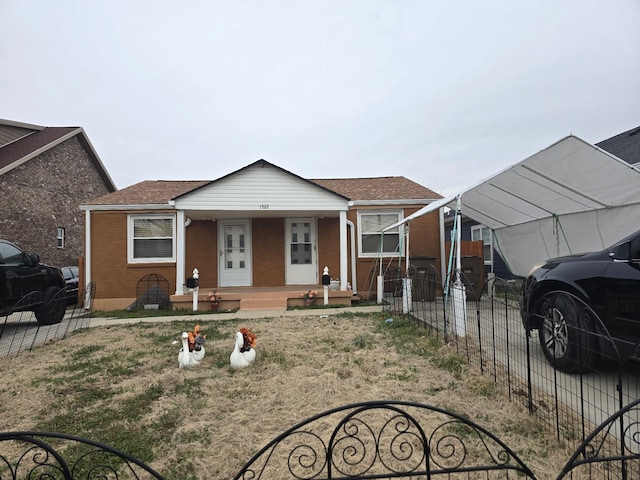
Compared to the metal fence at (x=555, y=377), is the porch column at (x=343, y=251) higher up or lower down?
higher up

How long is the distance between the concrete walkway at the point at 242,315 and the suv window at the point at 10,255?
2014 mm

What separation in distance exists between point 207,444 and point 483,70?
12.2 meters

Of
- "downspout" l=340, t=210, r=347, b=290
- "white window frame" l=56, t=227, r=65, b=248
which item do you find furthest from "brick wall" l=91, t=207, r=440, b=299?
"white window frame" l=56, t=227, r=65, b=248

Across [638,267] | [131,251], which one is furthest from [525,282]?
[131,251]

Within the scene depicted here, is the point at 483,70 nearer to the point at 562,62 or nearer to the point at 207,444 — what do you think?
the point at 562,62

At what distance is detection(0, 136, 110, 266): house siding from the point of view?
14.5m

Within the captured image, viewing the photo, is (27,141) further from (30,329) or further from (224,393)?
(224,393)

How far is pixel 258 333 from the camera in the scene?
6320mm

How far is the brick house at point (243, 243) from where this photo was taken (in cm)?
1053

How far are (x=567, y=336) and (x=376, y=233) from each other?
767 cm

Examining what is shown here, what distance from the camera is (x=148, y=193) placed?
38.0 feet

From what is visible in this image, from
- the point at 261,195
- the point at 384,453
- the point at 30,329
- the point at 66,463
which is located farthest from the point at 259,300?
the point at 384,453

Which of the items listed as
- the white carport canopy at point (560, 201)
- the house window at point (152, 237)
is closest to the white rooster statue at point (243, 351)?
the white carport canopy at point (560, 201)

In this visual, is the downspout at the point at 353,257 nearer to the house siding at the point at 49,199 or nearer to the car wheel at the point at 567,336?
the car wheel at the point at 567,336
